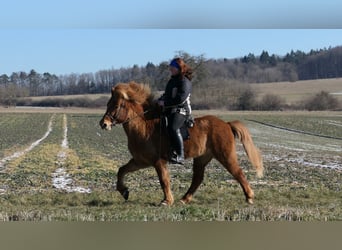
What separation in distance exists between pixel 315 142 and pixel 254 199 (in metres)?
11.2

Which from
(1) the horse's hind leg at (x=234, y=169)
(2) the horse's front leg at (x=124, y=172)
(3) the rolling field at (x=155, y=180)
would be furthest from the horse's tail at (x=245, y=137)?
(2) the horse's front leg at (x=124, y=172)

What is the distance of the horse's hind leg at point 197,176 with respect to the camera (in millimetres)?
6578

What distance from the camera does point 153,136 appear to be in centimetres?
618

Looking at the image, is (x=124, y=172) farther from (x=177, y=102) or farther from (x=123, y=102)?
(x=177, y=102)

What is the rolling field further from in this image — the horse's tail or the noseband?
the noseband

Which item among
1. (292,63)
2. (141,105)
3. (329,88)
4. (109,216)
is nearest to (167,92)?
(141,105)

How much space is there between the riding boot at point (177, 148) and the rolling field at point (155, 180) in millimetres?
659

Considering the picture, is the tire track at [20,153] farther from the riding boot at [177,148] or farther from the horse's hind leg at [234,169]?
the horse's hind leg at [234,169]

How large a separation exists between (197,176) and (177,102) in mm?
1379

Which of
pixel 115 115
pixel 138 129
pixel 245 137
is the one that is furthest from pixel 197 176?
pixel 115 115

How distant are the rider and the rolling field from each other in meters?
0.84

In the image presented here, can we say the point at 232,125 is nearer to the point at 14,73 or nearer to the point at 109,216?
the point at 109,216

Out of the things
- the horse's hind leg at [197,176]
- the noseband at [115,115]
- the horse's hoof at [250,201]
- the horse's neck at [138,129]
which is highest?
the noseband at [115,115]

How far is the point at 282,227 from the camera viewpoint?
3.75 metres
